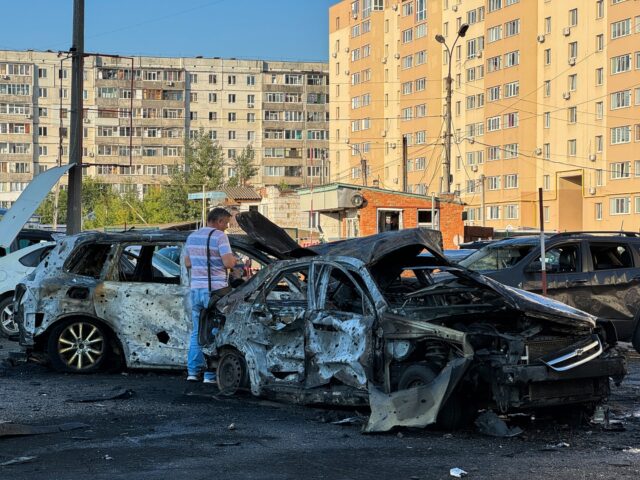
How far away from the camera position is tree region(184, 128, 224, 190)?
95.1 metres

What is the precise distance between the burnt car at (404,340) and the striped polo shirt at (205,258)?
0.82 meters

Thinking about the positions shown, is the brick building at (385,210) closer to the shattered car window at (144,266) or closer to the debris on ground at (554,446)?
the shattered car window at (144,266)

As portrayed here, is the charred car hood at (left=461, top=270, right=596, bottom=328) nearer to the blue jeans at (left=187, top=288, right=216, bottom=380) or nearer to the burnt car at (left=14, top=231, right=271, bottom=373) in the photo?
the blue jeans at (left=187, top=288, right=216, bottom=380)

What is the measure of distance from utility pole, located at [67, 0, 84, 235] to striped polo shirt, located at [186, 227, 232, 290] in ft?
39.9

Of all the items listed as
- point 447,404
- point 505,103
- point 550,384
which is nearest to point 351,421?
point 447,404

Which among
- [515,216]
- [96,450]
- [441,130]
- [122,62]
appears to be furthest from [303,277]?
[122,62]

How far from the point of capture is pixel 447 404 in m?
8.62

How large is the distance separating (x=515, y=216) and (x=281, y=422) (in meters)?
75.1

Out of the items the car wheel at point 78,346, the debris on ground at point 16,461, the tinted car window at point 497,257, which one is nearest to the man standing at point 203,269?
the car wheel at point 78,346

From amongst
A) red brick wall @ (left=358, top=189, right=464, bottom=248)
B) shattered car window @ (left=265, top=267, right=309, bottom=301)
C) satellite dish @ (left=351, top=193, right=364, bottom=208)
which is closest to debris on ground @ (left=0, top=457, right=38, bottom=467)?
shattered car window @ (left=265, top=267, right=309, bottom=301)

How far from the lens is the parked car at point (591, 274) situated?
1508 cm

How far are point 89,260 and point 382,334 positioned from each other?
5.44 meters

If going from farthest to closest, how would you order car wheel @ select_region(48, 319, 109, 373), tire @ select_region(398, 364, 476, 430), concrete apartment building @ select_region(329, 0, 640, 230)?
concrete apartment building @ select_region(329, 0, 640, 230) → car wheel @ select_region(48, 319, 109, 373) → tire @ select_region(398, 364, 476, 430)

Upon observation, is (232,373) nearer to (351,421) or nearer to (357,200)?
(351,421)
